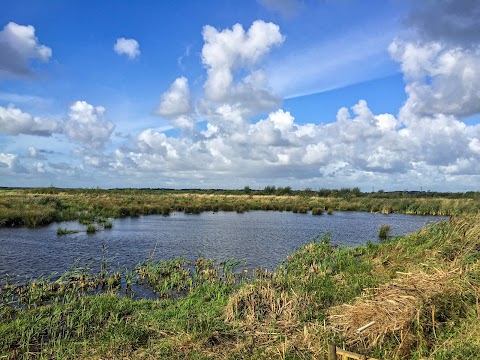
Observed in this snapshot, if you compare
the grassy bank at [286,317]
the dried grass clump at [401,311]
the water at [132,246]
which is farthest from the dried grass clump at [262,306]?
the water at [132,246]

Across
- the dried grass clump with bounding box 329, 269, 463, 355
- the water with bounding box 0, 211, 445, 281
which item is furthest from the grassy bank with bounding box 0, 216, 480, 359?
the water with bounding box 0, 211, 445, 281

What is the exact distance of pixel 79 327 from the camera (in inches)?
376

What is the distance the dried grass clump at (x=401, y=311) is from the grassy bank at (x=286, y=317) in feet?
0.08

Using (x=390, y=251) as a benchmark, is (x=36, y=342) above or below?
below

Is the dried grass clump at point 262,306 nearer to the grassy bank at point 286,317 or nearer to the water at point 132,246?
the grassy bank at point 286,317

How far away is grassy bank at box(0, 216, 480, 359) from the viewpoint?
7387 millimetres

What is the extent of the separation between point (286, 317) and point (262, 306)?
1050 mm

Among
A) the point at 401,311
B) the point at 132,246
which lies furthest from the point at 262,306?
the point at 132,246

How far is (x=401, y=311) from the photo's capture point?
7648 mm

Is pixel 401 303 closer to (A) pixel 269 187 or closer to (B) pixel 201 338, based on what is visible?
(B) pixel 201 338

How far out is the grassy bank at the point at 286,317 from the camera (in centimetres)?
739

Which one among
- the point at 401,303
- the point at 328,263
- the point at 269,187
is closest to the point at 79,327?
the point at 401,303

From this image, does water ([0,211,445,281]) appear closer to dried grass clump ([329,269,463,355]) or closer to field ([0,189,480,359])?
field ([0,189,480,359])

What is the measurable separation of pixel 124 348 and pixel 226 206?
2223 inches
